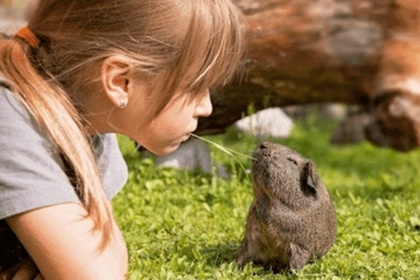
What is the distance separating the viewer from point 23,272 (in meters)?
3.38

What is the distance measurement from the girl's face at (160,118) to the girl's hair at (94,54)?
0.04m

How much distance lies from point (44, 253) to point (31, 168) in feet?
1.04

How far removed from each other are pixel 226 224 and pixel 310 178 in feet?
3.76

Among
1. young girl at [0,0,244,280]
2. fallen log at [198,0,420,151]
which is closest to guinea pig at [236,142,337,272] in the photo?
young girl at [0,0,244,280]

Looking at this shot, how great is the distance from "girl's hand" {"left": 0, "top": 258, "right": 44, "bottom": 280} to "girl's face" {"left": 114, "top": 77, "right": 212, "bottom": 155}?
2.13 ft

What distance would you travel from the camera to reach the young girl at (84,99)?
3.20 metres

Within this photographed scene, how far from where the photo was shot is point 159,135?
3547 millimetres

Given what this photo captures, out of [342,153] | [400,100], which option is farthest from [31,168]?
[342,153]

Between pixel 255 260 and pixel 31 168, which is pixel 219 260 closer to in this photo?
pixel 255 260

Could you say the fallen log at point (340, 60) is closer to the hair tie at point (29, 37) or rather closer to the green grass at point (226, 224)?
the green grass at point (226, 224)

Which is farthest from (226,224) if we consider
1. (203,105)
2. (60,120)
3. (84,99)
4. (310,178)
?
(60,120)

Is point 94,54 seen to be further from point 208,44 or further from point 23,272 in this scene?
point 23,272

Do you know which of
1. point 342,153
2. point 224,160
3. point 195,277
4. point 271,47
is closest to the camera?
point 195,277

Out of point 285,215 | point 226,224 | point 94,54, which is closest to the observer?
point 94,54
